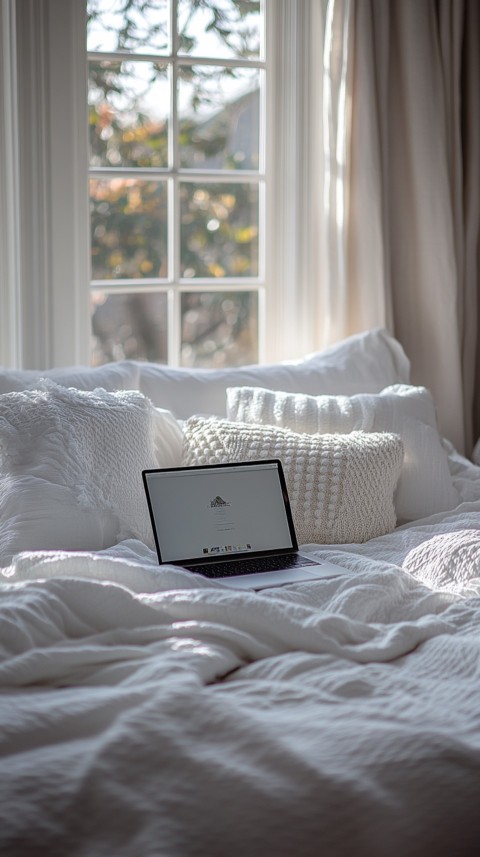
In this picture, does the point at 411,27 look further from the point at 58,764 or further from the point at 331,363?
the point at 58,764

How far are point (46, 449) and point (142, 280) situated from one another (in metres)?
1.07

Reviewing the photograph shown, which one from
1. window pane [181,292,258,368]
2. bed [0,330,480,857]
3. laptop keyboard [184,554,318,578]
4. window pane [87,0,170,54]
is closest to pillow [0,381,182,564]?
bed [0,330,480,857]

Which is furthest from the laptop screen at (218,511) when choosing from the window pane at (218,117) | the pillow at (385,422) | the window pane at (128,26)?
the window pane at (128,26)

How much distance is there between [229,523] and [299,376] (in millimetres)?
797

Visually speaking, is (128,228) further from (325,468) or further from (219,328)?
(325,468)

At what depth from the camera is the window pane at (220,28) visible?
8.89 ft

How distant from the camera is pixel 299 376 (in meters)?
2.47

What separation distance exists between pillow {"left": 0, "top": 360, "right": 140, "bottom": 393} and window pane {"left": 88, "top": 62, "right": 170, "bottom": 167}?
76cm

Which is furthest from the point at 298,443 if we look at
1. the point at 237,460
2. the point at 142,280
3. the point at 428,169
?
the point at 428,169

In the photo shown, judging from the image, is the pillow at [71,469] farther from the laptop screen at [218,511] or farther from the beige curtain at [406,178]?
the beige curtain at [406,178]

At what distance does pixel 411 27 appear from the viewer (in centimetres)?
269

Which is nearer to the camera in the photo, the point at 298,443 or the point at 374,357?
the point at 298,443

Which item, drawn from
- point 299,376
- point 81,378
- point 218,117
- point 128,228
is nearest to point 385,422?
point 299,376

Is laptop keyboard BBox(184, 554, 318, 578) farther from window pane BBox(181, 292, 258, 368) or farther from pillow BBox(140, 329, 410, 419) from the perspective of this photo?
window pane BBox(181, 292, 258, 368)
